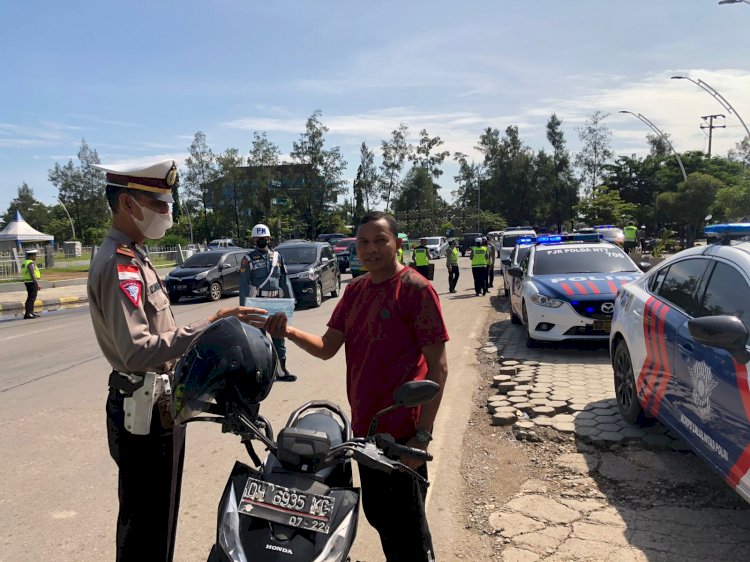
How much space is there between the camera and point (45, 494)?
13.8 feet

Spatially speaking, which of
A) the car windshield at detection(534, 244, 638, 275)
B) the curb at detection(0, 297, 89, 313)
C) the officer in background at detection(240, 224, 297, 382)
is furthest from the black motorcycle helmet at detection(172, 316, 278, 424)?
the curb at detection(0, 297, 89, 313)

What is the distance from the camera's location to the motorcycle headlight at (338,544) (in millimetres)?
1701

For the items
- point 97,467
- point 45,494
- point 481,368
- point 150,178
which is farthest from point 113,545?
point 481,368

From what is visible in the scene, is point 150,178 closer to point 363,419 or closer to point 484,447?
point 363,419

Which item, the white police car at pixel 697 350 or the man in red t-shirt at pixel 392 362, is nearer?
the man in red t-shirt at pixel 392 362

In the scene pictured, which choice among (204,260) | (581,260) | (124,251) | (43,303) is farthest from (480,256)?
A: (124,251)

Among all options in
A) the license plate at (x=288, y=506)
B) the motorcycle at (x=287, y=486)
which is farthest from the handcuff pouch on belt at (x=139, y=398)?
the license plate at (x=288, y=506)

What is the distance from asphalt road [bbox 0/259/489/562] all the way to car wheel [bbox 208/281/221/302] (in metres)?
8.38

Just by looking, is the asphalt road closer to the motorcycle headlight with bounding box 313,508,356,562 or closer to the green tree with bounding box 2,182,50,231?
the motorcycle headlight with bounding box 313,508,356,562

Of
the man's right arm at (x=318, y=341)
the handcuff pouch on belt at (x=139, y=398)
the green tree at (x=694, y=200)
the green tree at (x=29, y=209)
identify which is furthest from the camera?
the green tree at (x=29, y=209)

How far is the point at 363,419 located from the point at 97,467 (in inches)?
119

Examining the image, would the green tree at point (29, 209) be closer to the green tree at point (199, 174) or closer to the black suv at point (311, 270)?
the green tree at point (199, 174)

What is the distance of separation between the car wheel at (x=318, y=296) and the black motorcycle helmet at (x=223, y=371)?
13512 millimetres

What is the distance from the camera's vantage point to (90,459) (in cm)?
485
